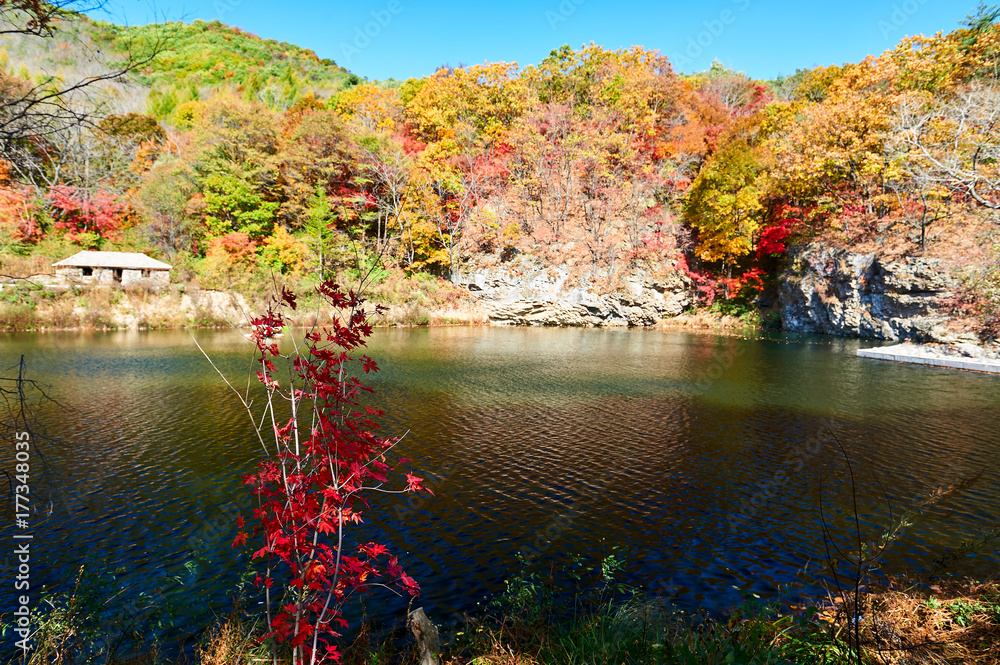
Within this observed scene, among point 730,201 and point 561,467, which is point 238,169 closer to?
point 561,467

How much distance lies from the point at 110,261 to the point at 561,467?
Answer: 37.6 m

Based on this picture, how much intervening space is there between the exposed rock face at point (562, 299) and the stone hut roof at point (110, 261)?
24091mm

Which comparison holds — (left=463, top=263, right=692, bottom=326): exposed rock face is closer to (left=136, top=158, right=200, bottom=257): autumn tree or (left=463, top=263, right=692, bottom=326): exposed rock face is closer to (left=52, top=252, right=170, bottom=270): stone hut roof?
(left=52, top=252, right=170, bottom=270): stone hut roof

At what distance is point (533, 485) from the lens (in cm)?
961

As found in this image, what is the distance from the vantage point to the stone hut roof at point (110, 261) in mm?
32188

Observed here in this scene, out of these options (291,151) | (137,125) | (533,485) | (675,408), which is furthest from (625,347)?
(137,125)

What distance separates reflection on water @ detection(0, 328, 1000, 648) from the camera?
6.99 m

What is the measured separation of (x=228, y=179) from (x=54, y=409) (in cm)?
3129

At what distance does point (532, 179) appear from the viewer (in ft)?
141

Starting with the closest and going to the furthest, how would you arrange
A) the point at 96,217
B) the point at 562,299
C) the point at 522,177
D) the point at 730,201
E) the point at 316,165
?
1. the point at 96,217
2. the point at 730,201
3. the point at 316,165
4. the point at 562,299
5. the point at 522,177

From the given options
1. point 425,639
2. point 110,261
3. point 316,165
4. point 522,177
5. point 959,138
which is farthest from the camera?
point 522,177

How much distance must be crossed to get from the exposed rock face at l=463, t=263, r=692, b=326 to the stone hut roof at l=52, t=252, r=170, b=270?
24.1 metres

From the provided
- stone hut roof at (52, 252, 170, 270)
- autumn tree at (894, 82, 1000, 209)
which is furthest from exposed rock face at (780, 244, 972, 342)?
stone hut roof at (52, 252, 170, 270)

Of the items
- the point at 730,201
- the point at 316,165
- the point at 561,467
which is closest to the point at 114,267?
the point at 316,165
